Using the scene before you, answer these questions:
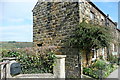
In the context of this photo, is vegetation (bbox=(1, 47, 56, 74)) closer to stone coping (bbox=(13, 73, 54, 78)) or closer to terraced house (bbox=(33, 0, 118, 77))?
stone coping (bbox=(13, 73, 54, 78))

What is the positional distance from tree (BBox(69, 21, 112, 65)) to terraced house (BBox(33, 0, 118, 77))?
572 mm

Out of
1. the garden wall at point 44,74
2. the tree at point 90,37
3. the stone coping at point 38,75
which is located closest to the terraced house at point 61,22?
the tree at point 90,37

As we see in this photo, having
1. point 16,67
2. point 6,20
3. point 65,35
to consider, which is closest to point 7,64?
point 16,67

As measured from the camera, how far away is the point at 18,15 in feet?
22.4

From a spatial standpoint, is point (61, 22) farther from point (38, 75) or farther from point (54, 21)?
point (38, 75)

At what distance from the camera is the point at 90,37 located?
580cm

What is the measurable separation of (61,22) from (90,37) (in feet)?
7.80

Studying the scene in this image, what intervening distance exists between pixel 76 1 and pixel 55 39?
2642 mm

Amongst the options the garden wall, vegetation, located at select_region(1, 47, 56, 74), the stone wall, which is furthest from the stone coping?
the stone wall

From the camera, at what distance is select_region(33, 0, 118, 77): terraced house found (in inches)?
265

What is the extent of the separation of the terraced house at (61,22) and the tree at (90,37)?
572 millimetres

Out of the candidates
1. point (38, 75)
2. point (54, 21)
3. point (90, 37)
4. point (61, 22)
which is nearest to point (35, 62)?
point (38, 75)

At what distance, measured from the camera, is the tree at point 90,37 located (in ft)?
19.1

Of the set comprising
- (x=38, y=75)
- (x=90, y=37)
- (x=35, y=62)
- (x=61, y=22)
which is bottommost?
(x=38, y=75)
